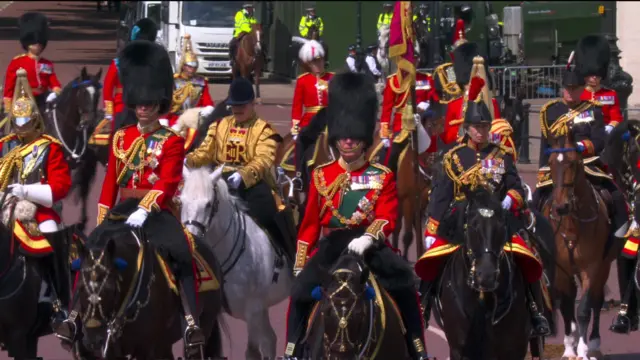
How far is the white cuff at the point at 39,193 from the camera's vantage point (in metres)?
10.1

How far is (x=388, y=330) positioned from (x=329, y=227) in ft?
2.55

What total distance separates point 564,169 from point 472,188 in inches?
113

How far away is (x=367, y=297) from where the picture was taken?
8.23m

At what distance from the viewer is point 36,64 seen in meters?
17.4

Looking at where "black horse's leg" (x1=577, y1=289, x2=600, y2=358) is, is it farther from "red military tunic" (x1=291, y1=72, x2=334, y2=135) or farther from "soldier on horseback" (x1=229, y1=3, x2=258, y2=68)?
"soldier on horseback" (x1=229, y1=3, x2=258, y2=68)

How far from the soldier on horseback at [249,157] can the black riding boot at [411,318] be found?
2.86 metres

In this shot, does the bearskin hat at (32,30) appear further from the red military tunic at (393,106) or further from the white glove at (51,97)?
the red military tunic at (393,106)

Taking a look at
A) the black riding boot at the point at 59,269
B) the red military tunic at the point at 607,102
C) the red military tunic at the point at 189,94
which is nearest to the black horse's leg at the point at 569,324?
the red military tunic at the point at 607,102

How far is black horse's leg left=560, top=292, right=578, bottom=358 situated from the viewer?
1242cm

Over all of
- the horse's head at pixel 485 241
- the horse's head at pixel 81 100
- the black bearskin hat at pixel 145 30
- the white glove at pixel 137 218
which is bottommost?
the horse's head at pixel 485 241

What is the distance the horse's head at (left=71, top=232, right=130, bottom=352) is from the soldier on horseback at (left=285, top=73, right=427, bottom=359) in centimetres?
108

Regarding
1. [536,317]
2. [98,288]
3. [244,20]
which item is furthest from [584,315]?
[244,20]

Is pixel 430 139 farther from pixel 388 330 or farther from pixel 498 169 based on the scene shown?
pixel 388 330

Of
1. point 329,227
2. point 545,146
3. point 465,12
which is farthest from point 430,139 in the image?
point 465,12
